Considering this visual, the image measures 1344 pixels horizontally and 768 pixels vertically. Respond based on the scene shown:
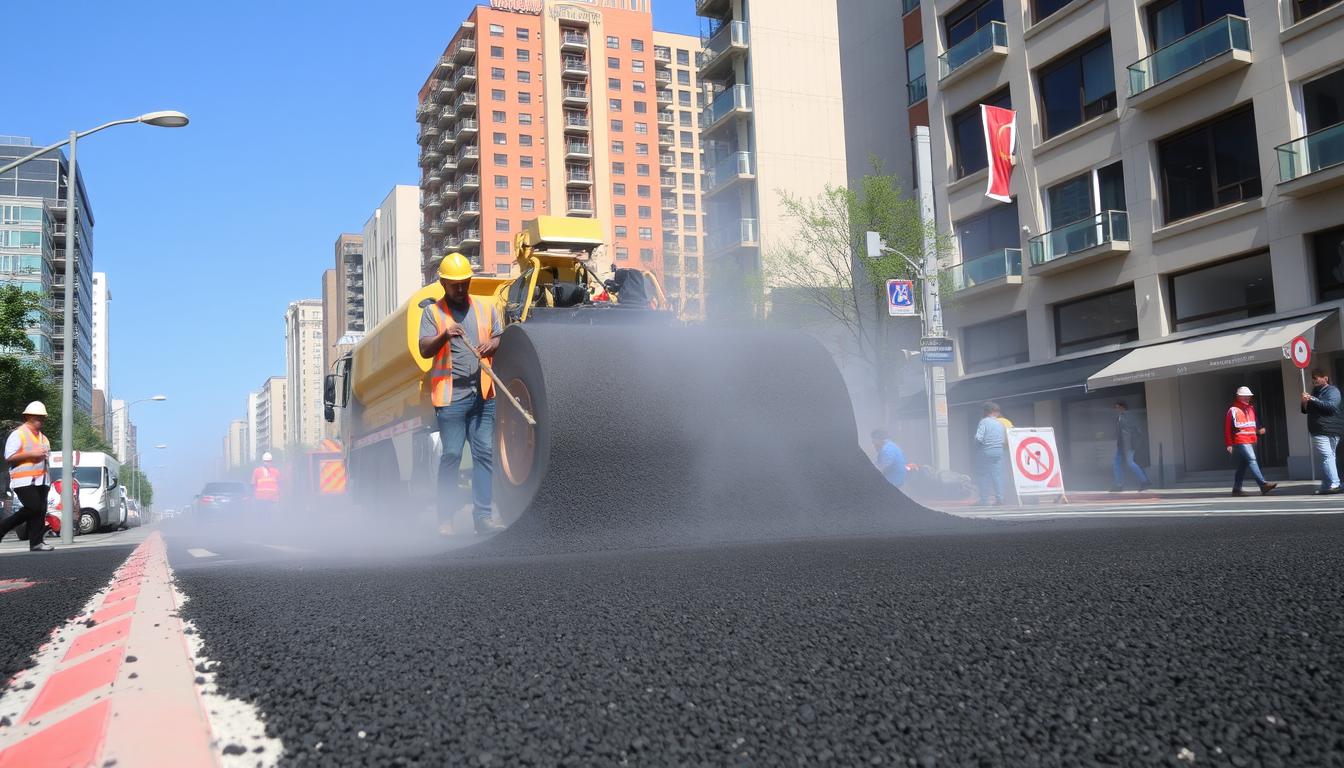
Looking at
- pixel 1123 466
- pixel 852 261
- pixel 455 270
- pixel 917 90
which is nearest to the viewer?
pixel 455 270

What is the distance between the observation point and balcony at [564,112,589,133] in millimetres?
90375

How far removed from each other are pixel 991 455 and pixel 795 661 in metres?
12.5

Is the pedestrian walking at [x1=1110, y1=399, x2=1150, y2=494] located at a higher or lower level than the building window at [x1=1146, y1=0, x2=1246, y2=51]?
lower

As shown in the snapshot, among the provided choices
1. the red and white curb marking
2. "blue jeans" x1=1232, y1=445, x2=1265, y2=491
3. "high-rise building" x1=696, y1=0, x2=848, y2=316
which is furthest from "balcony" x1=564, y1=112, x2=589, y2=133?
the red and white curb marking

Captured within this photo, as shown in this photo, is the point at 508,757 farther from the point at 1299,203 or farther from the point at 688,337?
the point at 1299,203

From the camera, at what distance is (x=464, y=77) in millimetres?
88375

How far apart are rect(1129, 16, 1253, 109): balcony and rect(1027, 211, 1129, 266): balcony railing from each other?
2.61 meters

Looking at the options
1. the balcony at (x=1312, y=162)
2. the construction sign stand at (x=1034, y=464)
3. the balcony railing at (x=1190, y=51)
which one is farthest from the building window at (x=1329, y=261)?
the construction sign stand at (x=1034, y=464)

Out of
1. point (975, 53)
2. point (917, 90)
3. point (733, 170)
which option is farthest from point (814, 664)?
point (733, 170)

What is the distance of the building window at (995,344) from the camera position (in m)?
27.7

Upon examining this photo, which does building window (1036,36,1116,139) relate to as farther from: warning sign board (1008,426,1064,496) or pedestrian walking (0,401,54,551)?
pedestrian walking (0,401,54,551)

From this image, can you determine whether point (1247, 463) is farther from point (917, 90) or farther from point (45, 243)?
point (45, 243)

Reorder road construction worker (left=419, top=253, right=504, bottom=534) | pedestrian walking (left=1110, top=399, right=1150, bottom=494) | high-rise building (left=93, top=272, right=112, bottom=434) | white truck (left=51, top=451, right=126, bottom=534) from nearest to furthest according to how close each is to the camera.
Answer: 1. road construction worker (left=419, top=253, right=504, bottom=534)
2. pedestrian walking (left=1110, top=399, right=1150, bottom=494)
3. white truck (left=51, top=451, right=126, bottom=534)
4. high-rise building (left=93, top=272, right=112, bottom=434)

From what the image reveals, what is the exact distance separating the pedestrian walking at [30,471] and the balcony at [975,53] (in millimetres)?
24285
